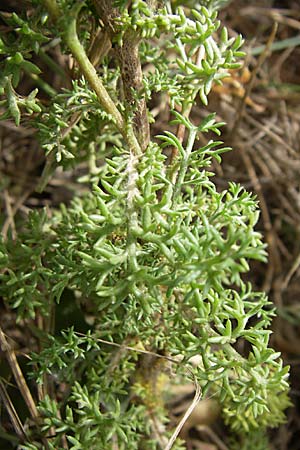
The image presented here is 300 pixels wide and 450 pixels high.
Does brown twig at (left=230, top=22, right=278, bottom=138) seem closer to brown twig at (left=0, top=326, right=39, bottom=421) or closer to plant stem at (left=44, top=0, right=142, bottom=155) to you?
plant stem at (left=44, top=0, right=142, bottom=155)

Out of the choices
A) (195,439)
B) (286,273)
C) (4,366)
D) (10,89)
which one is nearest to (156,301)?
(10,89)

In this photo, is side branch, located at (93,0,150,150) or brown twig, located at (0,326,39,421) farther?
brown twig, located at (0,326,39,421)

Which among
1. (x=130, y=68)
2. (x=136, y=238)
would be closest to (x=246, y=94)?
(x=130, y=68)

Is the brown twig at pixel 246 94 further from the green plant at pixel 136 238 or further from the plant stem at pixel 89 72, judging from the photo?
the plant stem at pixel 89 72

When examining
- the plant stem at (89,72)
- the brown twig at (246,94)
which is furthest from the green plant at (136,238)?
the brown twig at (246,94)

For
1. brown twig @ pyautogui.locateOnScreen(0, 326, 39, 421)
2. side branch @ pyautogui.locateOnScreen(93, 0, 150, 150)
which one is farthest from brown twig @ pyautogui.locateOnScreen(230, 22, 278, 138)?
brown twig @ pyautogui.locateOnScreen(0, 326, 39, 421)

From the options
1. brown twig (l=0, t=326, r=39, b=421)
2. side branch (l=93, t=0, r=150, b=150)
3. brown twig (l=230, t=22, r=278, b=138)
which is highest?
side branch (l=93, t=0, r=150, b=150)

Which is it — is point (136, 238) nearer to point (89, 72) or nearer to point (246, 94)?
point (89, 72)

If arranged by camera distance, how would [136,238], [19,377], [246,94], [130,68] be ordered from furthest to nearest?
[246,94]
[19,377]
[130,68]
[136,238]
